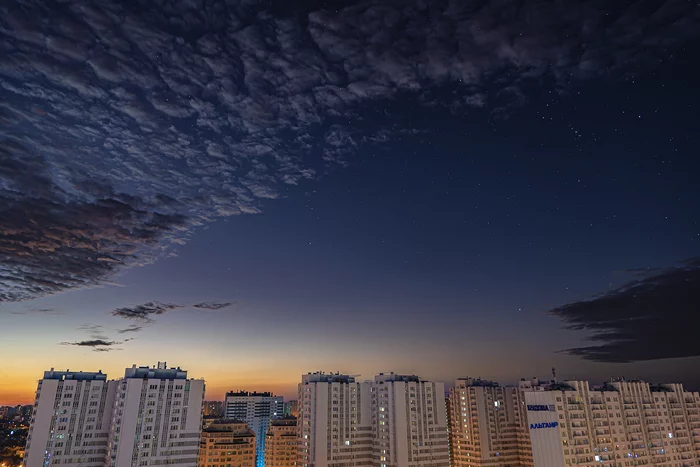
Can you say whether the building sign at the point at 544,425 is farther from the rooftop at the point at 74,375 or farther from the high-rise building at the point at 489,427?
the rooftop at the point at 74,375

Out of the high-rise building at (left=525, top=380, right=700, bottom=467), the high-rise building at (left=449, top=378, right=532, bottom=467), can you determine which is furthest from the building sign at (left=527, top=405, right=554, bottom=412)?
the high-rise building at (left=449, top=378, right=532, bottom=467)

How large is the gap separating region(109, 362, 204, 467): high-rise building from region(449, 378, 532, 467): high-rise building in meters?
115

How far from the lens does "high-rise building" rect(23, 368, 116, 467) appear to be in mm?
107562

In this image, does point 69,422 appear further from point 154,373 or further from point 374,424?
point 374,424

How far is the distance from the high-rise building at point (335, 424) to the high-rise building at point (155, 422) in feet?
143

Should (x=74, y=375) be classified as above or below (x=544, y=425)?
above

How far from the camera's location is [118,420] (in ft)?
335

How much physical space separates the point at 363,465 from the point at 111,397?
7903 centimetres

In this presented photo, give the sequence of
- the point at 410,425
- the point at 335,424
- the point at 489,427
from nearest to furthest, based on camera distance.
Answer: the point at 410,425
the point at 335,424
the point at 489,427

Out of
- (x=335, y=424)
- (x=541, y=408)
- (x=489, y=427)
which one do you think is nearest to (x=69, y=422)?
(x=335, y=424)

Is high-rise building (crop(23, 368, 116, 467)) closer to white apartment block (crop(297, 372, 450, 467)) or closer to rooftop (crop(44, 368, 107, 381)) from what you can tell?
rooftop (crop(44, 368, 107, 381))

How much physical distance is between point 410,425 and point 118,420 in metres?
82.8

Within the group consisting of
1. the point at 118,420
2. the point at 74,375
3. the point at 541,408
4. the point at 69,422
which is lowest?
the point at 69,422

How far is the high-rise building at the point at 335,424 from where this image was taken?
449ft
